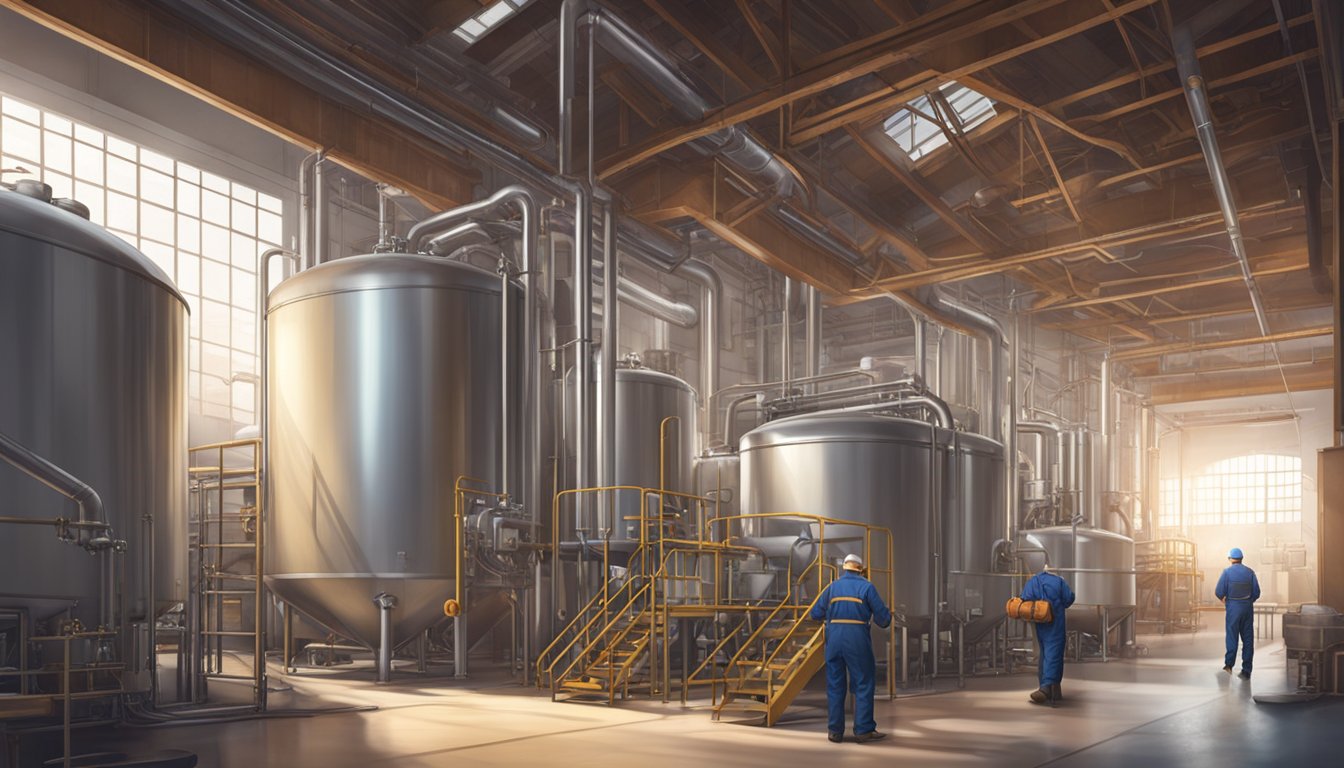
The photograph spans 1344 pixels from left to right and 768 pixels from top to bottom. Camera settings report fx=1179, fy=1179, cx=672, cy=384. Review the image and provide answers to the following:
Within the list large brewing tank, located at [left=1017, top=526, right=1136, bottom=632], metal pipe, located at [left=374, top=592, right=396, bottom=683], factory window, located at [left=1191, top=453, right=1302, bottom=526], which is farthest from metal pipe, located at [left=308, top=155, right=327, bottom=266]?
factory window, located at [left=1191, top=453, right=1302, bottom=526]

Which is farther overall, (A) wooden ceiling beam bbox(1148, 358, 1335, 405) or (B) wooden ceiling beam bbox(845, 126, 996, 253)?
(A) wooden ceiling beam bbox(1148, 358, 1335, 405)

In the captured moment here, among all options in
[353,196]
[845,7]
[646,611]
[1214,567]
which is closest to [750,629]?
[646,611]

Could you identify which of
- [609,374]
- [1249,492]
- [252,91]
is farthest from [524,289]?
[1249,492]

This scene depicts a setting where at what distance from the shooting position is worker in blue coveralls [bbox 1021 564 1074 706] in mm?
12820

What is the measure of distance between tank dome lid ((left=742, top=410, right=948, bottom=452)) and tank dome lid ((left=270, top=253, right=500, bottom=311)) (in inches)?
185

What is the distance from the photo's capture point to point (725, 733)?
9.79 meters

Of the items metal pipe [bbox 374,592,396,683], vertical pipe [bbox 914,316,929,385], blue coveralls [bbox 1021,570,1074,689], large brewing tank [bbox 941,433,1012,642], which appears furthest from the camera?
vertical pipe [bbox 914,316,929,385]

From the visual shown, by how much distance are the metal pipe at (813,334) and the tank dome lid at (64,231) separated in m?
14.0

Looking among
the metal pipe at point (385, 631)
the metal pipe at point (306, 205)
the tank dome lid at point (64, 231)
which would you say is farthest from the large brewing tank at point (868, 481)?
the tank dome lid at point (64, 231)

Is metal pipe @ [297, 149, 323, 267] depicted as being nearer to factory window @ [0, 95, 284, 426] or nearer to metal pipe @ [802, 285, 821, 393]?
factory window @ [0, 95, 284, 426]

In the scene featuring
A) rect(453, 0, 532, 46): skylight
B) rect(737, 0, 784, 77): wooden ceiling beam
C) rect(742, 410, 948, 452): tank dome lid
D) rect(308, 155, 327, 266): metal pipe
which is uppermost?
rect(453, 0, 532, 46): skylight

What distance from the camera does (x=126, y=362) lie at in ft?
31.1

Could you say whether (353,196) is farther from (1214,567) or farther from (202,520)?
(1214,567)

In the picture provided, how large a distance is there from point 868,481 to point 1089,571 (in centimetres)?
883
